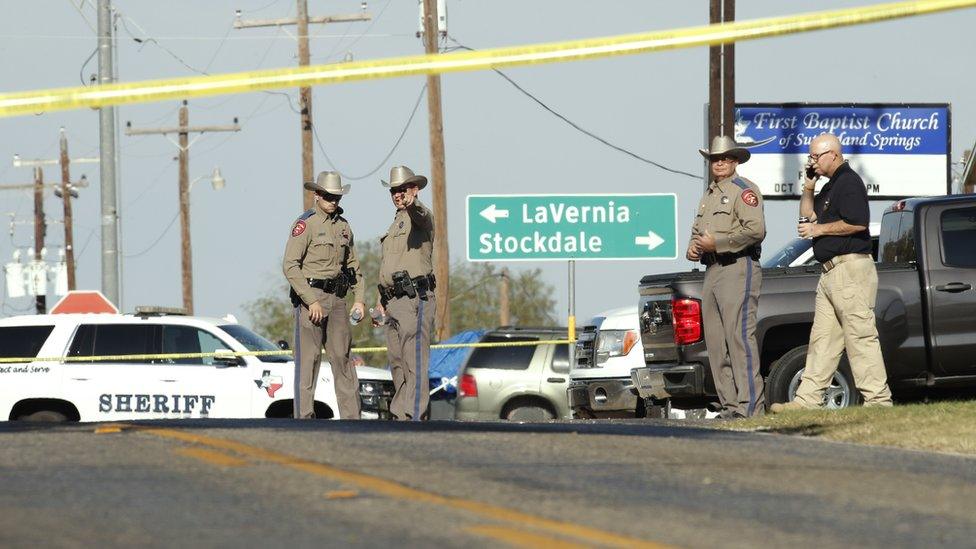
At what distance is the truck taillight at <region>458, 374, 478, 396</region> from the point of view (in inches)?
868

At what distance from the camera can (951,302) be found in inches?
537

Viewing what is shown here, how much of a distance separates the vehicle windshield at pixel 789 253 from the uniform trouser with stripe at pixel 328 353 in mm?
4154

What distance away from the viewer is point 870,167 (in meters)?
30.7

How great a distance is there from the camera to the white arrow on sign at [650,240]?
863 inches

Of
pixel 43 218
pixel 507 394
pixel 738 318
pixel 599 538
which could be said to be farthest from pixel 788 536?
pixel 43 218

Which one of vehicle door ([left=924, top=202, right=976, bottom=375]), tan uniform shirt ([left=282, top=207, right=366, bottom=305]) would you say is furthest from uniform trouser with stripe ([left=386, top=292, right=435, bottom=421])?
vehicle door ([left=924, top=202, right=976, bottom=375])

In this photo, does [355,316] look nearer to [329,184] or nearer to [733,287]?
[329,184]

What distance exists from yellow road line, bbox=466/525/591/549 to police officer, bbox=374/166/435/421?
25.2 feet

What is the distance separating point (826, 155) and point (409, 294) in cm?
335

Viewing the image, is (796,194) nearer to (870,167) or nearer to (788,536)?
(870,167)

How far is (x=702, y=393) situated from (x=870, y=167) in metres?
17.7

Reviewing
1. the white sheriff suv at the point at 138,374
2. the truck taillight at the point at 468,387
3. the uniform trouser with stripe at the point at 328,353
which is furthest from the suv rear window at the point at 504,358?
the uniform trouser with stripe at the point at 328,353

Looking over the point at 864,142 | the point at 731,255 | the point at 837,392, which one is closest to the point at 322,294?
the point at 731,255

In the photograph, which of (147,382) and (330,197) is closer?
(330,197)
